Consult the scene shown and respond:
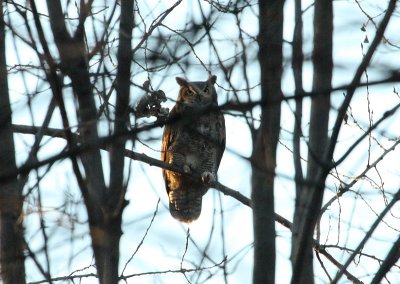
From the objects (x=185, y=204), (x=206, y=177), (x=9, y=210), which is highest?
(x=185, y=204)

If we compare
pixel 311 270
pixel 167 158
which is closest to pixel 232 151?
pixel 311 270

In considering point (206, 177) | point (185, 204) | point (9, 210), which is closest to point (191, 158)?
point (185, 204)

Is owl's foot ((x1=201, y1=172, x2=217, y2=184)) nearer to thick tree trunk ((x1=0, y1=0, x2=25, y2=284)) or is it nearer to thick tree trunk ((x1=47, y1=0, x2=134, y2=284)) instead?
thick tree trunk ((x1=0, y1=0, x2=25, y2=284))

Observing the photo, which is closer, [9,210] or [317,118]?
[317,118]

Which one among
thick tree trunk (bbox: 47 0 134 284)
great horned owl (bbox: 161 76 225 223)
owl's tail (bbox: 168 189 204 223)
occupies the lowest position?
thick tree trunk (bbox: 47 0 134 284)

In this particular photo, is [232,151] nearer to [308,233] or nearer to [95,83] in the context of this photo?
[308,233]

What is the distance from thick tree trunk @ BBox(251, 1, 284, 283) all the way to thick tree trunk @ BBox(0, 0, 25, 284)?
894 mm

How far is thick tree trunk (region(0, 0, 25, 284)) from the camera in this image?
2799 millimetres

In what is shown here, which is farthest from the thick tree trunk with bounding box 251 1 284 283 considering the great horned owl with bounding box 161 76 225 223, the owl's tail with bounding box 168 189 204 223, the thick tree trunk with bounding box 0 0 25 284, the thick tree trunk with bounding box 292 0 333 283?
the owl's tail with bounding box 168 189 204 223

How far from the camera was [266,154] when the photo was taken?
2.29m

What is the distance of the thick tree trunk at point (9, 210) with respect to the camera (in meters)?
2.80

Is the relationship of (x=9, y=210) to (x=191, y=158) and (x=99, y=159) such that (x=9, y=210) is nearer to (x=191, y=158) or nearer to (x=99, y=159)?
(x=99, y=159)

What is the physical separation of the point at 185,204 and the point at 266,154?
429 cm

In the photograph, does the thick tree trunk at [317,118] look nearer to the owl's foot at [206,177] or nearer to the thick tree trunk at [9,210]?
the thick tree trunk at [9,210]
